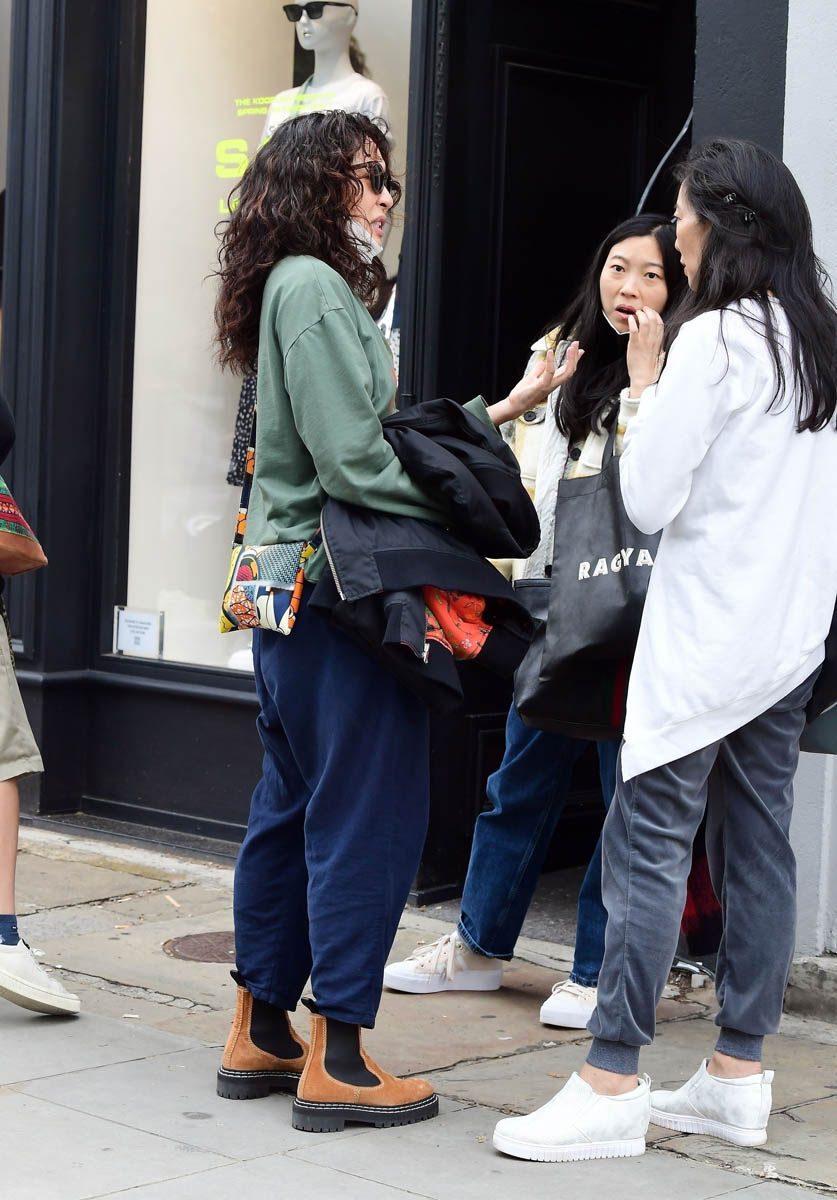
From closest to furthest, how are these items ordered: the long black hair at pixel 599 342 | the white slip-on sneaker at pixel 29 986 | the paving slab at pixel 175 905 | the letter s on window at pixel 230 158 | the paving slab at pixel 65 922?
the white slip-on sneaker at pixel 29 986 → the long black hair at pixel 599 342 → the paving slab at pixel 65 922 → the paving slab at pixel 175 905 → the letter s on window at pixel 230 158

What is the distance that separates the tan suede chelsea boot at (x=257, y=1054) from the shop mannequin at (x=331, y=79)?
132 inches

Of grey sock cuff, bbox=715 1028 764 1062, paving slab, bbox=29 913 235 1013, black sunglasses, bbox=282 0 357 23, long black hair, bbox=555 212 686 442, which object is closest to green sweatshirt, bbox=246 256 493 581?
long black hair, bbox=555 212 686 442

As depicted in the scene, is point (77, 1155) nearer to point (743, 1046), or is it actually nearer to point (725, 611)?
point (743, 1046)

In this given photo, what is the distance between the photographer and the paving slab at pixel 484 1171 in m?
3.15

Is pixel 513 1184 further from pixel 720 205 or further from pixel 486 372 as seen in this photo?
pixel 486 372

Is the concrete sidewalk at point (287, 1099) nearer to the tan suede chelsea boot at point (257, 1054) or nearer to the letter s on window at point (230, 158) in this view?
the tan suede chelsea boot at point (257, 1054)

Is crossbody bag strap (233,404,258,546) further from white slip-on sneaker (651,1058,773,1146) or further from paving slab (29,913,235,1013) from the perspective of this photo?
white slip-on sneaker (651,1058,773,1146)

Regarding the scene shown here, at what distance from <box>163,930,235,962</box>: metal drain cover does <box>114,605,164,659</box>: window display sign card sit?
169 centimetres

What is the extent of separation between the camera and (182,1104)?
141 inches

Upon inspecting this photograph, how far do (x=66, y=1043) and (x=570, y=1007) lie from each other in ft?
4.04

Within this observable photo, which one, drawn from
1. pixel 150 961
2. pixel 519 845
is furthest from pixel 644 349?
pixel 150 961

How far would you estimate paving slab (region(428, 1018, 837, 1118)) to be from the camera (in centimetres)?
374

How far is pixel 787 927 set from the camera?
3.44 m

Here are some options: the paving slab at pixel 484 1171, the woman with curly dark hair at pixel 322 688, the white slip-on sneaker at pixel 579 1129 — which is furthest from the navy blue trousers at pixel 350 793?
the white slip-on sneaker at pixel 579 1129
